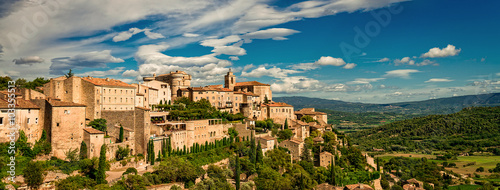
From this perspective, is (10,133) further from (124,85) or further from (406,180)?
(406,180)

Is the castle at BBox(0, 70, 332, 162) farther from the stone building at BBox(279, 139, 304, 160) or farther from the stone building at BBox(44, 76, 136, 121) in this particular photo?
the stone building at BBox(279, 139, 304, 160)

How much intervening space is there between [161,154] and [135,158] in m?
3.17

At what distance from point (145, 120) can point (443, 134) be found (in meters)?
127

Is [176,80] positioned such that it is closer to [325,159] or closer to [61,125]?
[61,125]

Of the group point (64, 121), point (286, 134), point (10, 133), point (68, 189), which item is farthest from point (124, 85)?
point (286, 134)

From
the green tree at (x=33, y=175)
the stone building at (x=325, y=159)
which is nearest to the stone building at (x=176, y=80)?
the stone building at (x=325, y=159)

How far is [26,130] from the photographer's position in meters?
32.8

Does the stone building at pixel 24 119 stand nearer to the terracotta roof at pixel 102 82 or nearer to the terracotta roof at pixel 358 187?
the terracotta roof at pixel 102 82

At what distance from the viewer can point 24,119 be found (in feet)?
107

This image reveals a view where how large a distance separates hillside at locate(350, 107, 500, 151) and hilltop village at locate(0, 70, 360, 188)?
223 ft

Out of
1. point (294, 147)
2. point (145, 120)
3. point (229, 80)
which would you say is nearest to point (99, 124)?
point (145, 120)

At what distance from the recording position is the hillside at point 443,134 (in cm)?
11388

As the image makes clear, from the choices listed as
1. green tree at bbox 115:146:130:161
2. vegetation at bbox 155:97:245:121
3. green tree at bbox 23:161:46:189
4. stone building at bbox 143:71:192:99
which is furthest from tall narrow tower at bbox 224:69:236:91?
green tree at bbox 23:161:46:189

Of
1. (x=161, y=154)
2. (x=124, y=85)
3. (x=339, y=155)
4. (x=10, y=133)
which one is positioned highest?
(x=124, y=85)
